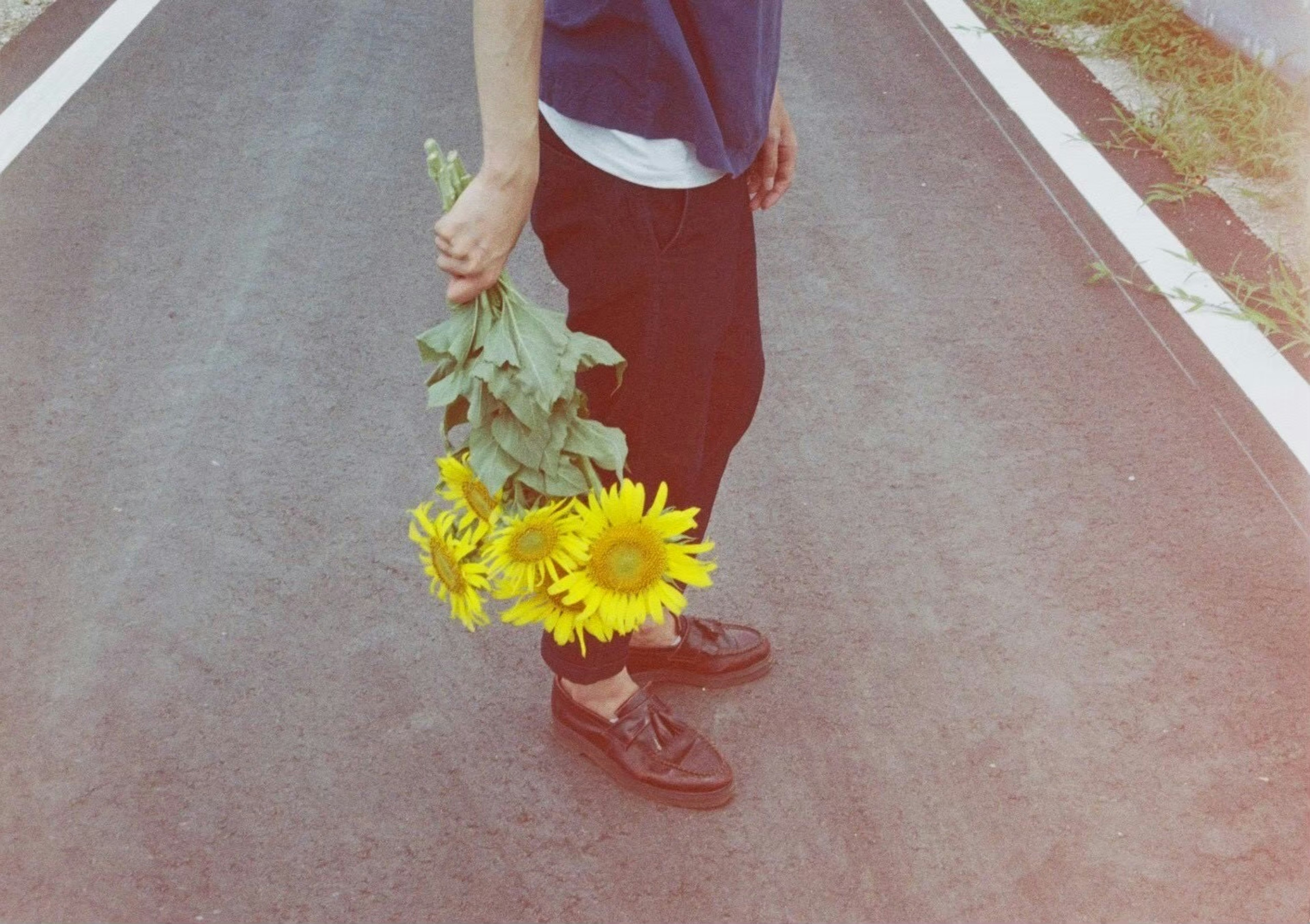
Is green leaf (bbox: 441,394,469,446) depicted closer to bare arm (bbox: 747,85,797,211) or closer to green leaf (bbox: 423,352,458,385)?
green leaf (bbox: 423,352,458,385)

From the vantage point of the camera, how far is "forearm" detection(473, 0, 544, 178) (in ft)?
5.02

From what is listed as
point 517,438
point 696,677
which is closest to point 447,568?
point 517,438

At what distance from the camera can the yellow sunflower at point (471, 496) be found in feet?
5.95

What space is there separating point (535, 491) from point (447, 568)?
185 mm

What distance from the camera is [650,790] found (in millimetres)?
2316

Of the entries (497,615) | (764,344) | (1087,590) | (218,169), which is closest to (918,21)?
(764,344)

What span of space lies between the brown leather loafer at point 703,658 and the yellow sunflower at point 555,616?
613mm

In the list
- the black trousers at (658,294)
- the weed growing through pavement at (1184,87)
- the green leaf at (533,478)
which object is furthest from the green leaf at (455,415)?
the weed growing through pavement at (1184,87)

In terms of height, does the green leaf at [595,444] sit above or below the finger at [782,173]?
below

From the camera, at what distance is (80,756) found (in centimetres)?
239

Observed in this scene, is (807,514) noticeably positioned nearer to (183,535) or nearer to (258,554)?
(258,554)

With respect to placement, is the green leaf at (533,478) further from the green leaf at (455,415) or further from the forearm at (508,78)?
the forearm at (508,78)

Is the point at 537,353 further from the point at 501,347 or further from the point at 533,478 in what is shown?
the point at 533,478

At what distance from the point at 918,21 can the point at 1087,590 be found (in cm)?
372
